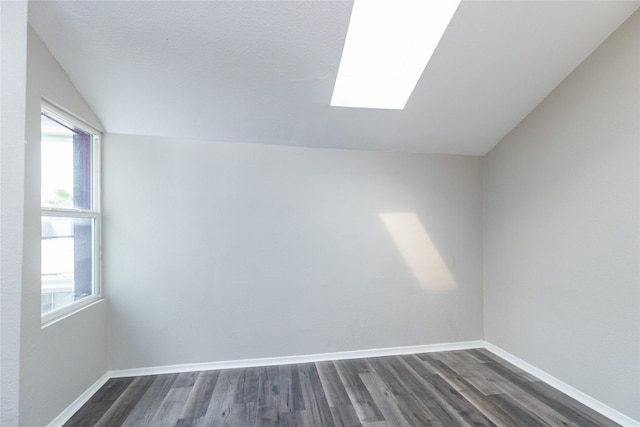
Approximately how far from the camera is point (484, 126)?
251 cm

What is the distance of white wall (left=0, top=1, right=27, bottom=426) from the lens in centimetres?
122

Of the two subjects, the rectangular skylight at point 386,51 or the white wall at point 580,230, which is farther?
the rectangular skylight at point 386,51

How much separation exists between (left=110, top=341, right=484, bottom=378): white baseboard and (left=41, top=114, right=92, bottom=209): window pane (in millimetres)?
1422

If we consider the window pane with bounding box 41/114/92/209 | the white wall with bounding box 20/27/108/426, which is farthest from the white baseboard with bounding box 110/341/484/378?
the window pane with bounding box 41/114/92/209

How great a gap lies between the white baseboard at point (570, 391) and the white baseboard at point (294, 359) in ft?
1.00

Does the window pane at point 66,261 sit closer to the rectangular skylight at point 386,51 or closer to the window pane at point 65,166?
the window pane at point 65,166

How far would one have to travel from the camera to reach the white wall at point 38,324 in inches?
58.3

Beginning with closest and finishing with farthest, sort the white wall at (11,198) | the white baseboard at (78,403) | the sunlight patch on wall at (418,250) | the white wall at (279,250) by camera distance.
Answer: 1. the white wall at (11,198)
2. the white baseboard at (78,403)
3. the white wall at (279,250)
4. the sunlight patch on wall at (418,250)

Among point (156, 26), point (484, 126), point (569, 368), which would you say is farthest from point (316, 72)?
point (569, 368)

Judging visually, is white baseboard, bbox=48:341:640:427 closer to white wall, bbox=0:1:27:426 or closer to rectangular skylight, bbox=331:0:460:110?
white wall, bbox=0:1:27:426

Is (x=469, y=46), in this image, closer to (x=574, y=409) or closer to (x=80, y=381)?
(x=574, y=409)

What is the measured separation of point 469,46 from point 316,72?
1.00 metres

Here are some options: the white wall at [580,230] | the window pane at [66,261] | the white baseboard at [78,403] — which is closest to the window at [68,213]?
the window pane at [66,261]

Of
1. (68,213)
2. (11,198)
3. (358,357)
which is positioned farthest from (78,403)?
(358,357)
